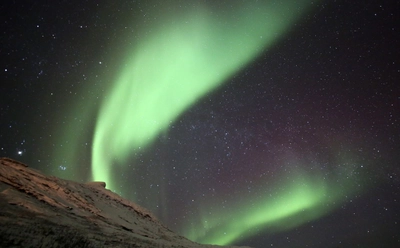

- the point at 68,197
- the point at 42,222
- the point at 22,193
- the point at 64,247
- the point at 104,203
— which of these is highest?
the point at 104,203

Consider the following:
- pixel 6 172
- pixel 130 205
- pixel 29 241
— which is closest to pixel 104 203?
pixel 130 205

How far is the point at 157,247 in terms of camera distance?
8320 mm

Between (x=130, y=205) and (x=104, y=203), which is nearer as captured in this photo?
(x=104, y=203)

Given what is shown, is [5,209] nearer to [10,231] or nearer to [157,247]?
[10,231]

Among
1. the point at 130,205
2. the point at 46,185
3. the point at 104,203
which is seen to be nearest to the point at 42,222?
the point at 46,185

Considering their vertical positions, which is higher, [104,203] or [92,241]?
[104,203]

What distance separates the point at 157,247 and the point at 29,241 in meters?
4.02

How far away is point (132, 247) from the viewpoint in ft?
23.8

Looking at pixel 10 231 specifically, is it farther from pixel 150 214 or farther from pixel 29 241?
pixel 150 214

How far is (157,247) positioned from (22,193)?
4.67 m

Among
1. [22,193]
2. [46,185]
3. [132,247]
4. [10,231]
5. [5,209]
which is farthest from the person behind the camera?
[46,185]

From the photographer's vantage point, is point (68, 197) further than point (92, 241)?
Yes

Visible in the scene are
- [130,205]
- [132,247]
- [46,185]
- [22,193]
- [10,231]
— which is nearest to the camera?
[10,231]

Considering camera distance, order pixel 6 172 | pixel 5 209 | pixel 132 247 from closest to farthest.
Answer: pixel 5 209 → pixel 132 247 → pixel 6 172
